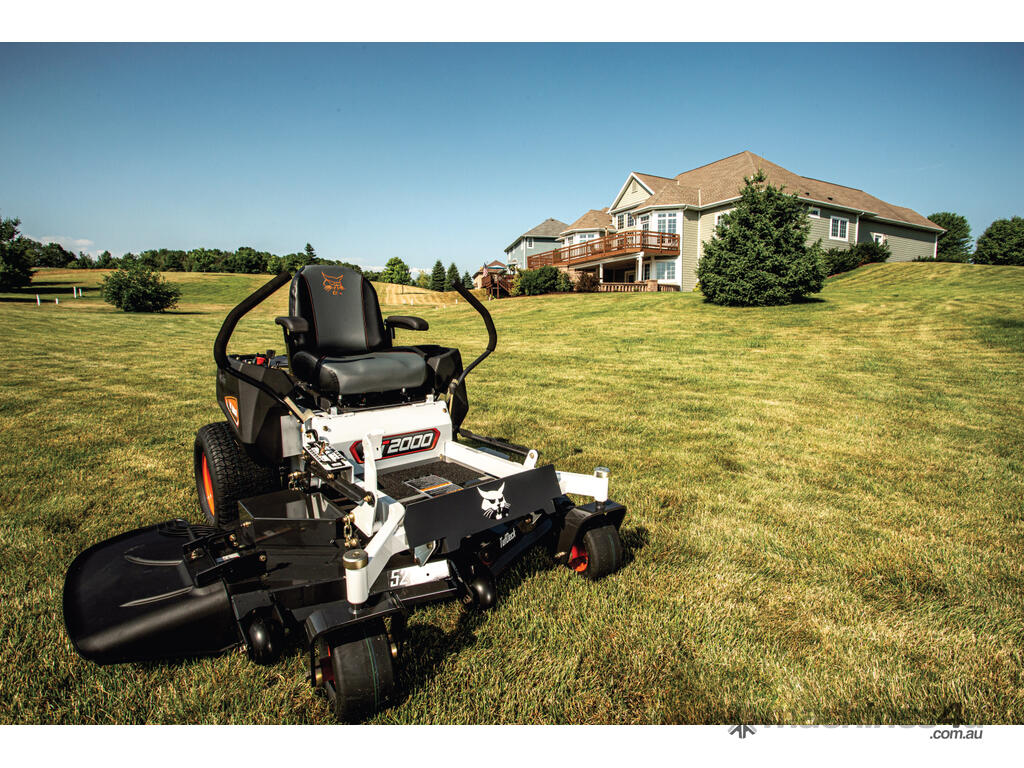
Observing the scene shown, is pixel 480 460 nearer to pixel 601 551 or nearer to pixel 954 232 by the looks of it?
pixel 601 551

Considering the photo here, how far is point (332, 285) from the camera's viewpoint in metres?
3.91

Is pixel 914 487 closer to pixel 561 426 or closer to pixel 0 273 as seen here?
pixel 561 426

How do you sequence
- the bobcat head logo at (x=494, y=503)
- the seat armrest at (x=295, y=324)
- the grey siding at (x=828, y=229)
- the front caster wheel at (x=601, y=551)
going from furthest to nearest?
1. the grey siding at (x=828, y=229)
2. the seat armrest at (x=295, y=324)
3. the front caster wheel at (x=601, y=551)
4. the bobcat head logo at (x=494, y=503)

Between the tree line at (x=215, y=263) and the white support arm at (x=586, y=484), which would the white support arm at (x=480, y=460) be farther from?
the tree line at (x=215, y=263)

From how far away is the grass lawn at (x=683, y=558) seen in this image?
2.12m

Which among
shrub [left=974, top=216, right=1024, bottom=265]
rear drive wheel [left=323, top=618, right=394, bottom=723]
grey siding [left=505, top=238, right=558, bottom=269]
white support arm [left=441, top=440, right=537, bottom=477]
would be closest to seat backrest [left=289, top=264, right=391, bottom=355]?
white support arm [left=441, top=440, right=537, bottom=477]

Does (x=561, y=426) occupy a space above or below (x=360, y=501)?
below

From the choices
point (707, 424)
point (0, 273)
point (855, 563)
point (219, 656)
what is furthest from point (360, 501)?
point (0, 273)

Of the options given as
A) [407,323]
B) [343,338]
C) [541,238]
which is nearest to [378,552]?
[343,338]

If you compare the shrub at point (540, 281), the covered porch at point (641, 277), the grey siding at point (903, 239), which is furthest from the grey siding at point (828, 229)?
the shrub at point (540, 281)

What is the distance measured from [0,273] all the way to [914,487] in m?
55.5

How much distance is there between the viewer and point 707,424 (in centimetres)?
634

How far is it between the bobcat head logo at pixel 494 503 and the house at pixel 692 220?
26.9 m

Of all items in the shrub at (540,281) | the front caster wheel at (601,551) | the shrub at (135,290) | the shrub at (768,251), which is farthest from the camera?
the shrub at (540,281)
